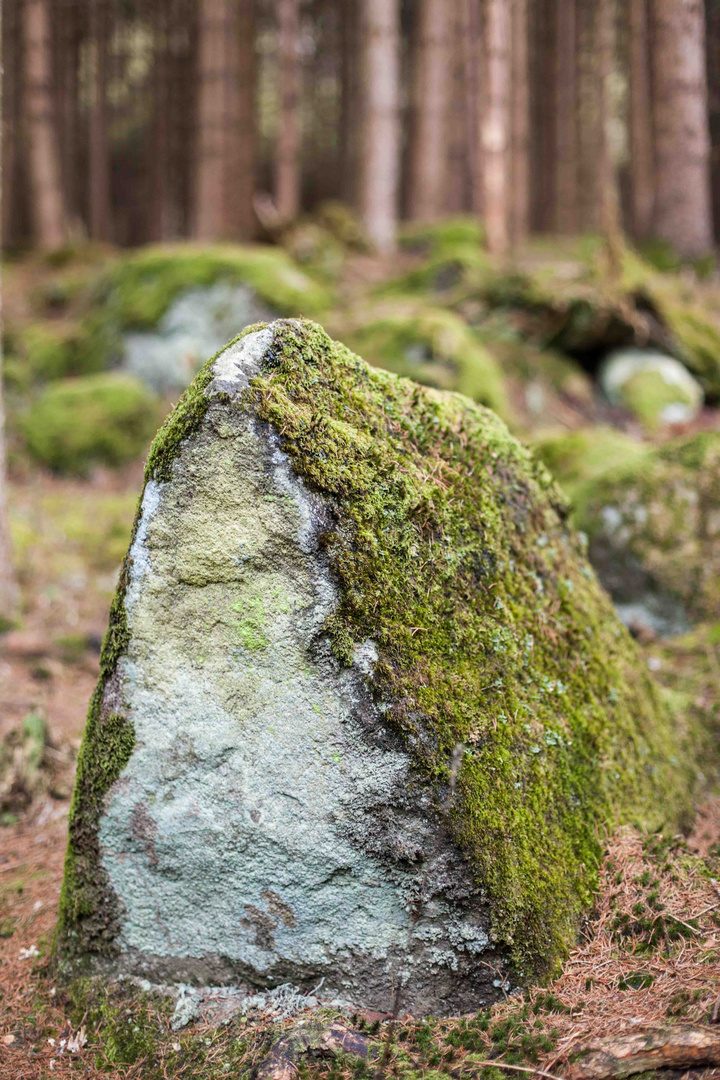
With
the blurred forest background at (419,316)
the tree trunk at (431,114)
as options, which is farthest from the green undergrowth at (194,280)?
the tree trunk at (431,114)

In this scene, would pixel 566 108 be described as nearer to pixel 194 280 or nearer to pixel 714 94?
pixel 714 94

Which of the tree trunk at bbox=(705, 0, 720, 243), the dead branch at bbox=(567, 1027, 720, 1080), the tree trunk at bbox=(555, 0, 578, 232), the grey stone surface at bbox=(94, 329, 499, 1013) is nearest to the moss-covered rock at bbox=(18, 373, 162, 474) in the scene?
the grey stone surface at bbox=(94, 329, 499, 1013)

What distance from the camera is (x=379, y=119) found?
45.5ft

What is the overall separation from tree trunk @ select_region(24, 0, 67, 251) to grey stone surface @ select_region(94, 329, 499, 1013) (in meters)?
16.3

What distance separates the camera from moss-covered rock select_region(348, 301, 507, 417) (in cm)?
817

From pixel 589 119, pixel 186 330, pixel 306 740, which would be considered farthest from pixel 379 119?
pixel 306 740

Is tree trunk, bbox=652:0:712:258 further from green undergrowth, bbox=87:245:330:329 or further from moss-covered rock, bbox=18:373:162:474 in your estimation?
moss-covered rock, bbox=18:373:162:474

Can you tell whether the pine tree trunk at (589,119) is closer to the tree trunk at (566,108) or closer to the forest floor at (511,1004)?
the tree trunk at (566,108)

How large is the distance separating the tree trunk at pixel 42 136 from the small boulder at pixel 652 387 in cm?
1237

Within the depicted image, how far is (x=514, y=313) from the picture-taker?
10.0 m

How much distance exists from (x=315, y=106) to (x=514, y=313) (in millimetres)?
25461

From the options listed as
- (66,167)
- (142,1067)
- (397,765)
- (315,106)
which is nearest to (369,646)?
(397,765)

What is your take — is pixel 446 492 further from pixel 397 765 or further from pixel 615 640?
pixel 615 640

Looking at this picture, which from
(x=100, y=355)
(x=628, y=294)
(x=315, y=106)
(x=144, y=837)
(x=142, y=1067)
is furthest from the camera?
(x=315, y=106)
